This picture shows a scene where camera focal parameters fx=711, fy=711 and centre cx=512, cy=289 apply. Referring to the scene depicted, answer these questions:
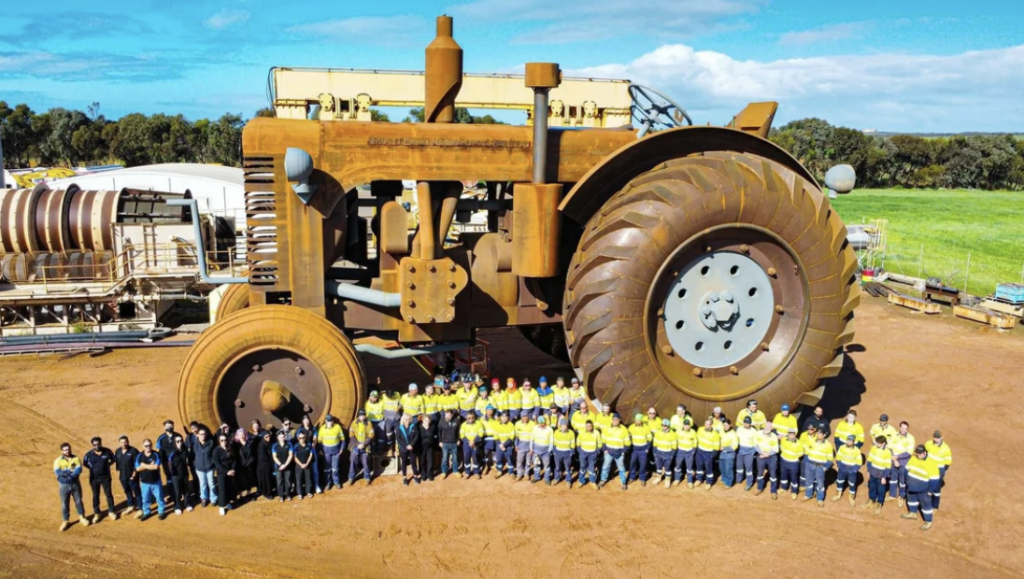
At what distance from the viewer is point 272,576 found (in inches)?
287

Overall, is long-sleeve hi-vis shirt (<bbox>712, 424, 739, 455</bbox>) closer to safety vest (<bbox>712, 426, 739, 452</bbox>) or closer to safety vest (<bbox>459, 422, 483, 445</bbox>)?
safety vest (<bbox>712, 426, 739, 452</bbox>)

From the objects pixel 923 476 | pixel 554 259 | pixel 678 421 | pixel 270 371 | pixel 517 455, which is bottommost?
pixel 517 455

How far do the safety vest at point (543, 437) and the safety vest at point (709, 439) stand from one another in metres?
1.93

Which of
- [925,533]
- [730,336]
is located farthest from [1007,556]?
[730,336]

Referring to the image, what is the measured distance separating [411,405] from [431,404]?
A: 0.33m

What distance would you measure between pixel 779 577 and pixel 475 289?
5.37 metres

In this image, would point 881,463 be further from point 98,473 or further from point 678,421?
point 98,473

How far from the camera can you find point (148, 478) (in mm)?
8242

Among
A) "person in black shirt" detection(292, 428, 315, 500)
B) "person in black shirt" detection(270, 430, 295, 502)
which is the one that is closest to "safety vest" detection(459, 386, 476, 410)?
"person in black shirt" detection(292, 428, 315, 500)

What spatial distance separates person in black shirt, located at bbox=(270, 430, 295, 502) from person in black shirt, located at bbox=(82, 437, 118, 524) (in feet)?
5.98

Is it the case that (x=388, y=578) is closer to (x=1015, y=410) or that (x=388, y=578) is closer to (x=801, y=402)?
(x=801, y=402)

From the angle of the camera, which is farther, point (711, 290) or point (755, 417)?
point (755, 417)

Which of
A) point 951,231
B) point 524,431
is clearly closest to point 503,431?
point 524,431

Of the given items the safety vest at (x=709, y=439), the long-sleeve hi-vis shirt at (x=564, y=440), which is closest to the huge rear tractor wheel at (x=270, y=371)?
the long-sleeve hi-vis shirt at (x=564, y=440)
